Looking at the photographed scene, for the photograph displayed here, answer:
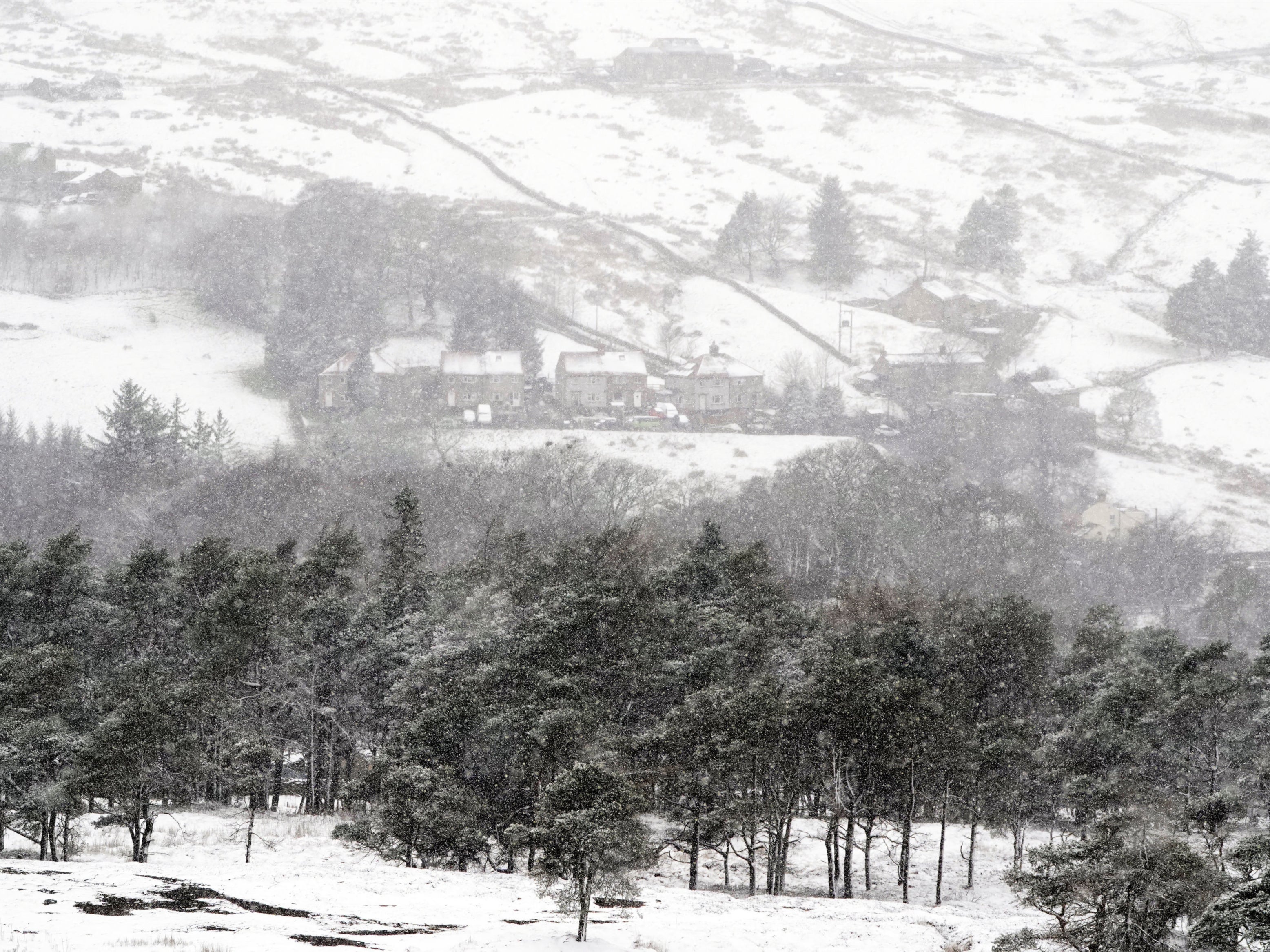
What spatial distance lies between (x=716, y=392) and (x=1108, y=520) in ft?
123

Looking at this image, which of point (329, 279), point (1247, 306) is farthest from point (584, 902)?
point (1247, 306)

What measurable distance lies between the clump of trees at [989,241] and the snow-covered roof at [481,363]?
65.6 meters

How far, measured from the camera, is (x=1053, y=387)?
12638 centimetres

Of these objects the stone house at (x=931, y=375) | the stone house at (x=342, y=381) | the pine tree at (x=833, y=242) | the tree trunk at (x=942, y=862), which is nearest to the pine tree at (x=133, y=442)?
the stone house at (x=342, y=381)

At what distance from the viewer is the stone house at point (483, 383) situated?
117875 millimetres

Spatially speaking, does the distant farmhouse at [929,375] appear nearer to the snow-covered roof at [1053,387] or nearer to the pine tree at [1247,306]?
the snow-covered roof at [1053,387]

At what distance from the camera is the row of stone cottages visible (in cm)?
11850

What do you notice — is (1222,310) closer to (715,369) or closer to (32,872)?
(715,369)

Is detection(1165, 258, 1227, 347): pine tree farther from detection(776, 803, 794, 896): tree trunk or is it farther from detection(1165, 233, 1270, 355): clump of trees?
detection(776, 803, 794, 896): tree trunk

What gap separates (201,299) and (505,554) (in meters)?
91.2

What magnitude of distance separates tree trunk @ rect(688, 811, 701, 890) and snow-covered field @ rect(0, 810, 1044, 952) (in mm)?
841

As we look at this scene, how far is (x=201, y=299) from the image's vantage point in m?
136

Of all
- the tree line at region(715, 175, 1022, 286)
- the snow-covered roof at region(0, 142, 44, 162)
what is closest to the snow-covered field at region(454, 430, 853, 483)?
the tree line at region(715, 175, 1022, 286)

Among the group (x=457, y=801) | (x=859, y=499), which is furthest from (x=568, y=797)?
(x=859, y=499)
